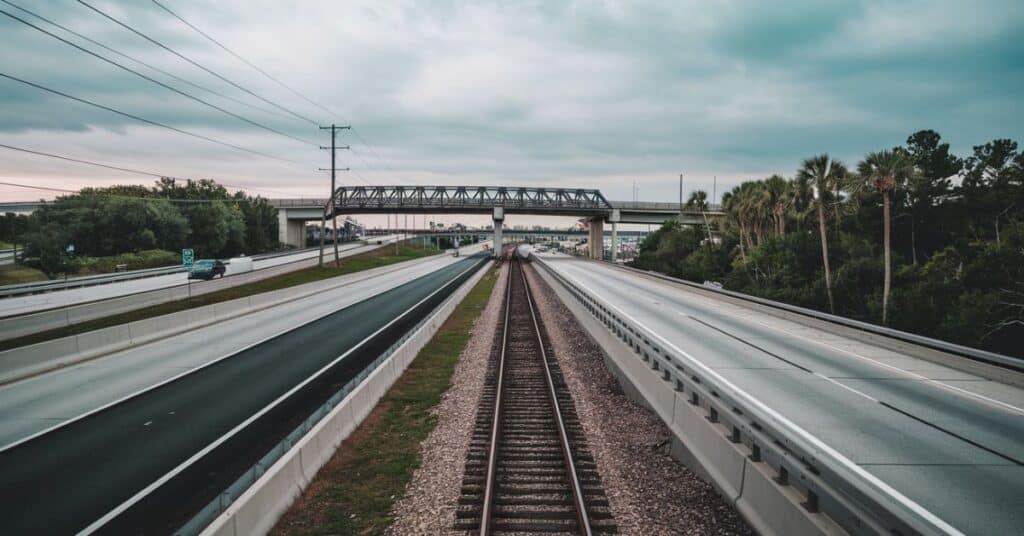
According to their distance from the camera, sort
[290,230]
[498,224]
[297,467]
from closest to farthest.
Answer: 1. [297,467]
2. [498,224]
3. [290,230]

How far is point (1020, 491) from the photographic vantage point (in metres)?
7.10

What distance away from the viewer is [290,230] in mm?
104250

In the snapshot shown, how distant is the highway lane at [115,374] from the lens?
12625 millimetres

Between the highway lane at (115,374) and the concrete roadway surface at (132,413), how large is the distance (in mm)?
39

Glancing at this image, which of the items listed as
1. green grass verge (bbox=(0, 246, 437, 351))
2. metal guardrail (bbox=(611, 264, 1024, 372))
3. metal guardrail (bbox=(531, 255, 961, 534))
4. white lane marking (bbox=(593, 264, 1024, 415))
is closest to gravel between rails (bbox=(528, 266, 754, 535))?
metal guardrail (bbox=(531, 255, 961, 534))

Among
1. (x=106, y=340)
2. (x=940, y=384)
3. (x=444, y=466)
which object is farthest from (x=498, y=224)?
(x=444, y=466)

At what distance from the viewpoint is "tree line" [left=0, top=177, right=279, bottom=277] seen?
5609 cm

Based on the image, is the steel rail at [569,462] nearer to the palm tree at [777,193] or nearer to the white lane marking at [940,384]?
the white lane marking at [940,384]

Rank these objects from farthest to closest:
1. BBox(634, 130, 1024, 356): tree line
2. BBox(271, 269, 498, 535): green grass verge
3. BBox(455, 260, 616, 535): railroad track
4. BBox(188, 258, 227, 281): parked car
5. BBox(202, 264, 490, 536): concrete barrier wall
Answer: BBox(188, 258, 227, 281): parked car, BBox(634, 130, 1024, 356): tree line, BBox(271, 269, 498, 535): green grass verge, BBox(455, 260, 616, 535): railroad track, BBox(202, 264, 490, 536): concrete barrier wall

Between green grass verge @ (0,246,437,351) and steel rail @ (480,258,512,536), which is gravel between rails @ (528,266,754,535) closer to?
steel rail @ (480,258,512,536)

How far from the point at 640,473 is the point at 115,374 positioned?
16758mm

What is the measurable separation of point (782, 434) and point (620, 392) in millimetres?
8630

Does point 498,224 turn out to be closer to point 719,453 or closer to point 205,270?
point 205,270

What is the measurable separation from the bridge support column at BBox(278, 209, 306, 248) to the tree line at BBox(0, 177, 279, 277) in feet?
22.8
